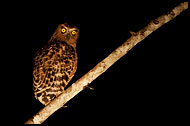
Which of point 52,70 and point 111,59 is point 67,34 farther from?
point 111,59

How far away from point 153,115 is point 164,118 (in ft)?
0.83

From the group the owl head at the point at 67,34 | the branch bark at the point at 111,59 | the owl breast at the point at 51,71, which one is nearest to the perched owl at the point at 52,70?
the owl breast at the point at 51,71

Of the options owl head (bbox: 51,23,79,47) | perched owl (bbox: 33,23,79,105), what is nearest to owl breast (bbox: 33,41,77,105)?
perched owl (bbox: 33,23,79,105)

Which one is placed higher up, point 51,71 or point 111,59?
point 51,71

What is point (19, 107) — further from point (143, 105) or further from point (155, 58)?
point (155, 58)

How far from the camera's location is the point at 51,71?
79.0 inches

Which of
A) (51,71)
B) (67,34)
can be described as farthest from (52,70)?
(67,34)

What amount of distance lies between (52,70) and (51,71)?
1 centimetres

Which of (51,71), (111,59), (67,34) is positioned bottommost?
(111,59)

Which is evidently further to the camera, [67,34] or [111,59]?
[67,34]

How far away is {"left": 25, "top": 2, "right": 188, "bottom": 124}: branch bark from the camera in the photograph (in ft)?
4.71

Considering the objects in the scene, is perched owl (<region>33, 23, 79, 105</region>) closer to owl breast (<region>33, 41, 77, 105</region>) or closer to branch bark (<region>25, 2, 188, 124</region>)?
owl breast (<region>33, 41, 77, 105</region>)

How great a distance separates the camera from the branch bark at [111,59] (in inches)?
56.6

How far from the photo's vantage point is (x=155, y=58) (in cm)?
453
